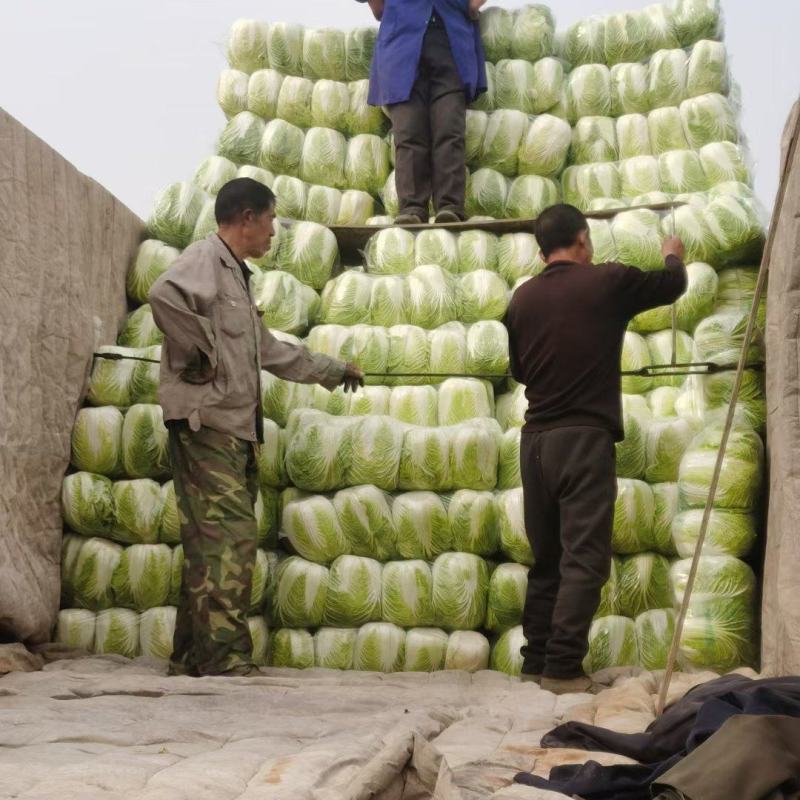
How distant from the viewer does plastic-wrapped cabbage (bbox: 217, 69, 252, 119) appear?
6.67m

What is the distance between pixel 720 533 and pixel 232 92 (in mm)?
3862

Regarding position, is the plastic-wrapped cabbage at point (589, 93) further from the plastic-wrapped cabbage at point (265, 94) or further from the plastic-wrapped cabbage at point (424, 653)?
the plastic-wrapped cabbage at point (424, 653)

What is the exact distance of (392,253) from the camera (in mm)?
5812

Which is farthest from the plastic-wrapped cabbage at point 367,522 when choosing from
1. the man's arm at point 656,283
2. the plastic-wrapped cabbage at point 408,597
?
the man's arm at point 656,283

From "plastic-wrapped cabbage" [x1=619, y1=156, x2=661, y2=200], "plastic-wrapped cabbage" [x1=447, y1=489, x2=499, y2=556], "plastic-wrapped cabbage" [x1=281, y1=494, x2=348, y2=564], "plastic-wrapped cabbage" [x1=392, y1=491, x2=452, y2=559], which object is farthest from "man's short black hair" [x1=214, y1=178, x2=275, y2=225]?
"plastic-wrapped cabbage" [x1=619, y1=156, x2=661, y2=200]

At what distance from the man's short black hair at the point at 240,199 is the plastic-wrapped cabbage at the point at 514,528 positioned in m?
1.58

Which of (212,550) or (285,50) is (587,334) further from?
(285,50)

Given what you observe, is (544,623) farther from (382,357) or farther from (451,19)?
(451,19)

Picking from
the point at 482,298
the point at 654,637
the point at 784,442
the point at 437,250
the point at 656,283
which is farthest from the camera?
the point at 437,250

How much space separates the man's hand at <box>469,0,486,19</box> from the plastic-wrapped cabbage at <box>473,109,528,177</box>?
0.60 meters

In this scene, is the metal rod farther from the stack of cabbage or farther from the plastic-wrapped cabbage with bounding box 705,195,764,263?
the plastic-wrapped cabbage with bounding box 705,195,764,263

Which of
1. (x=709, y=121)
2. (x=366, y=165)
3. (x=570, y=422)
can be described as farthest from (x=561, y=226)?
(x=366, y=165)

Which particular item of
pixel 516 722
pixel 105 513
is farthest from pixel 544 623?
pixel 105 513

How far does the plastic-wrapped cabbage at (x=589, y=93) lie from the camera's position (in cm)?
662
